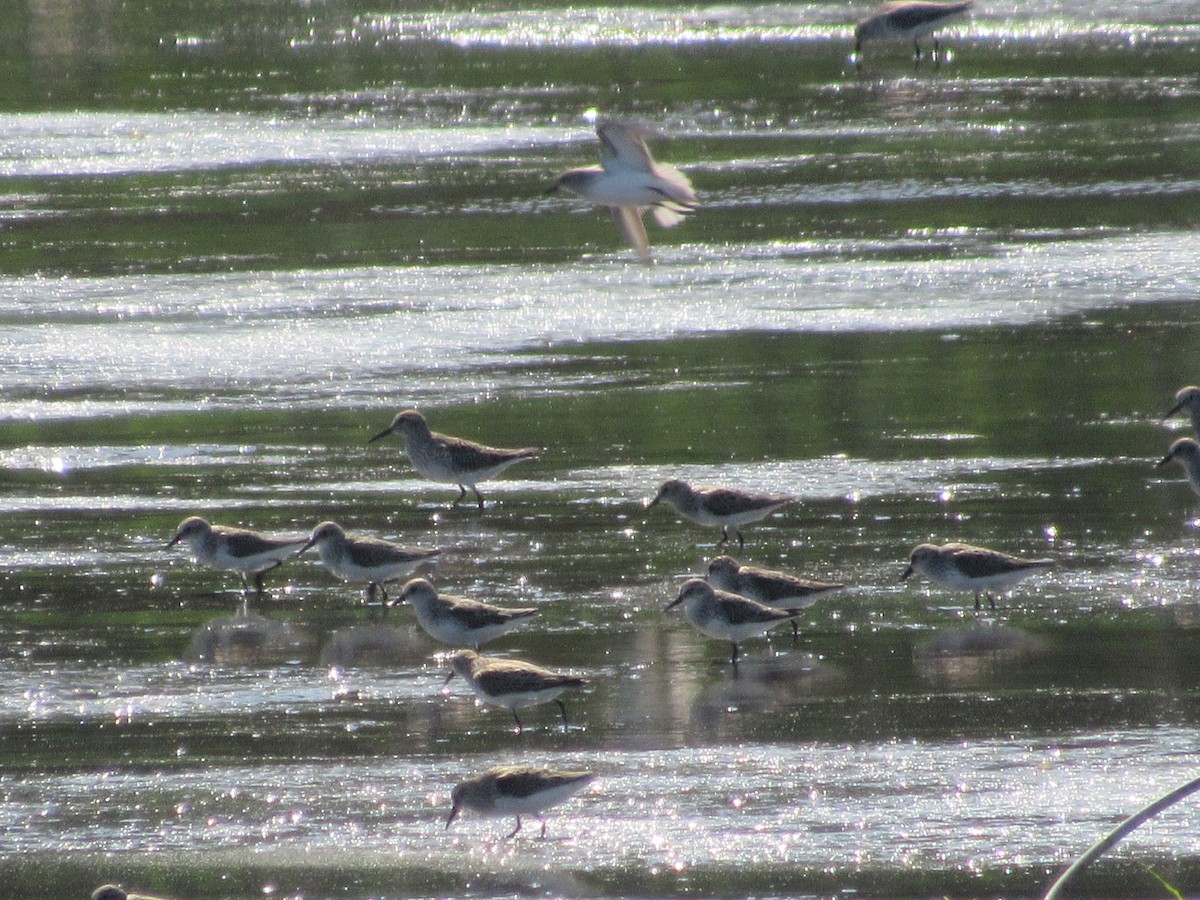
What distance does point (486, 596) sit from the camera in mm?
11078

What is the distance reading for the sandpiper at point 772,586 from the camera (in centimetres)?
1041

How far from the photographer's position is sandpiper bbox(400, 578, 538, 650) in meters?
10.0

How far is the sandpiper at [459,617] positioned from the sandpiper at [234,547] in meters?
1.36

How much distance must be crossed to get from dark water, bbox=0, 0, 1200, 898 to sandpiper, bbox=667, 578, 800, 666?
20cm

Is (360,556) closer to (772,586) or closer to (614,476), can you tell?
(772,586)

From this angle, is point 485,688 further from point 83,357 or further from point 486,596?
point 83,357

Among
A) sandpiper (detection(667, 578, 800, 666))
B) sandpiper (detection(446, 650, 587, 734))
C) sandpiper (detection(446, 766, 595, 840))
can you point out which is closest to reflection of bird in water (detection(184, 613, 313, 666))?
sandpiper (detection(446, 650, 587, 734))

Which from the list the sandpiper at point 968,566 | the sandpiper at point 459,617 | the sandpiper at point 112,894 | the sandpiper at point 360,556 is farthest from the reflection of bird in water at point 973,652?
the sandpiper at point 112,894

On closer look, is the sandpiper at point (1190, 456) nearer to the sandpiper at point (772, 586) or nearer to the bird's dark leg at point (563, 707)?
the sandpiper at point (772, 586)

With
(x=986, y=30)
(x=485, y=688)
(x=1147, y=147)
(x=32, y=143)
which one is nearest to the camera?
(x=485, y=688)

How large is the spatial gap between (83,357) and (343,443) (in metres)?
3.66

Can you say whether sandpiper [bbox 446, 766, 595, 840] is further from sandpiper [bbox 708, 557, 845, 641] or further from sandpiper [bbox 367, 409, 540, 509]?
sandpiper [bbox 367, 409, 540, 509]

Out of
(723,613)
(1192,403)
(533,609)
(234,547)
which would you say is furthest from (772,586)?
(1192,403)

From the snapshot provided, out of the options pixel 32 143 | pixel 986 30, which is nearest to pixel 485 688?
pixel 32 143
